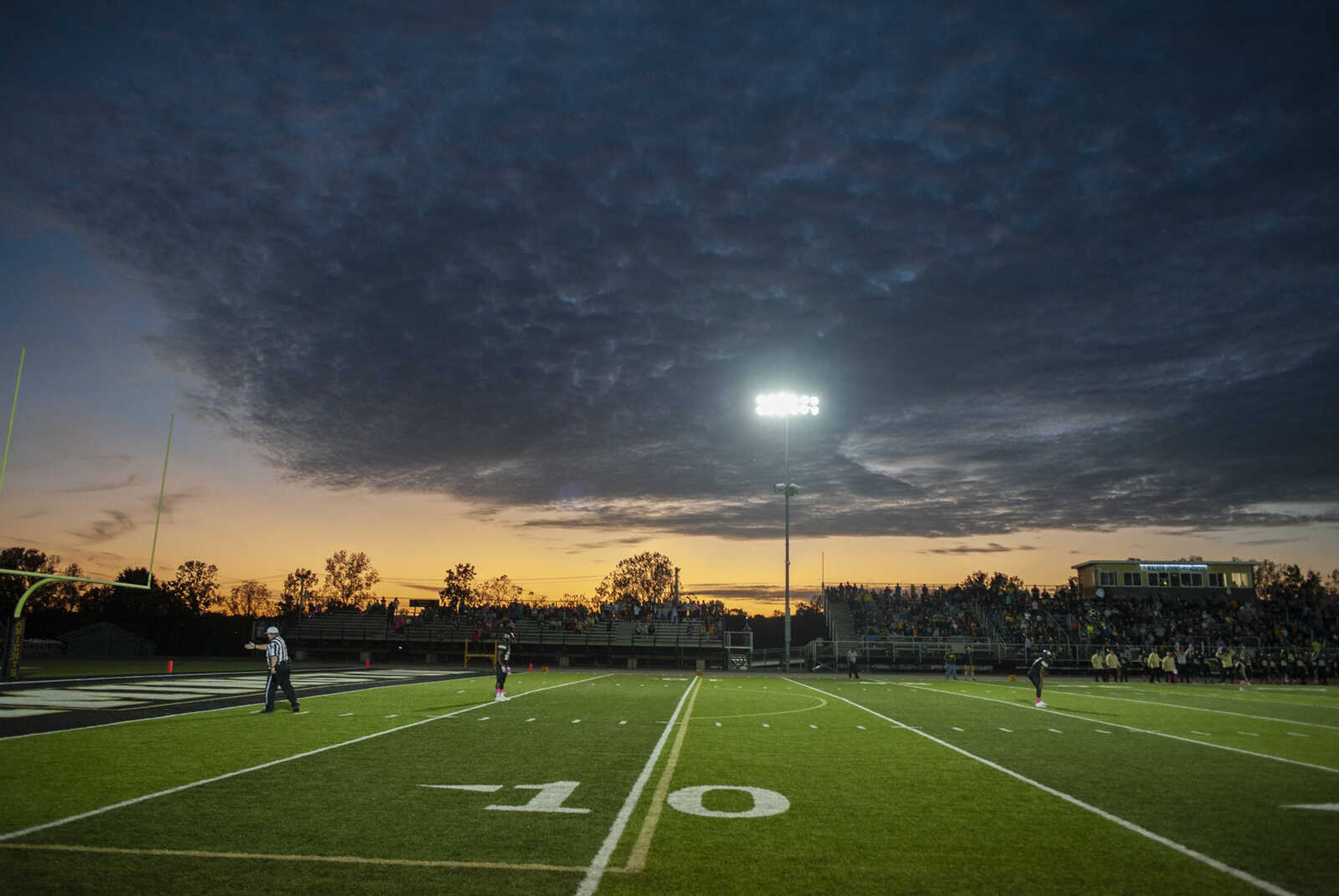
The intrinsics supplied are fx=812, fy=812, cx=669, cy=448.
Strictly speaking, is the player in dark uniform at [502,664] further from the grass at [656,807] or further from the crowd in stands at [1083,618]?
the crowd in stands at [1083,618]

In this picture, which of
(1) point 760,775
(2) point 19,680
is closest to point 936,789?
(1) point 760,775

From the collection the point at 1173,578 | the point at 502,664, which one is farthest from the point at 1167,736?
the point at 1173,578

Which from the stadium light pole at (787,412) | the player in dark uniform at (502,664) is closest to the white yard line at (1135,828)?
the player in dark uniform at (502,664)

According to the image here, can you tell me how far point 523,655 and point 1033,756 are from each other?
40.6m

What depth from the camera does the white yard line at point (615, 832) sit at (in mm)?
5480

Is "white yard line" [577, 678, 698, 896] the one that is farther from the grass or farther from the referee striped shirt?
the referee striped shirt

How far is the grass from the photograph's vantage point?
225 inches

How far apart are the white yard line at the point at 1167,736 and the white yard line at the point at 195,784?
42.0 ft

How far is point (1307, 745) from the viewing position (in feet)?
45.2

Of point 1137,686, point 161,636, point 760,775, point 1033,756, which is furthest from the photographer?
point 161,636

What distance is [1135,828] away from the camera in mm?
7332

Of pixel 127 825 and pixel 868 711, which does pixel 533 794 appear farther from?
pixel 868 711

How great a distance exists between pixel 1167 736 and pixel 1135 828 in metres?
9.02

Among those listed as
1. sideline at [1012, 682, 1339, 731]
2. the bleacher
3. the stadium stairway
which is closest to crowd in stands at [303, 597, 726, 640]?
the bleacher
